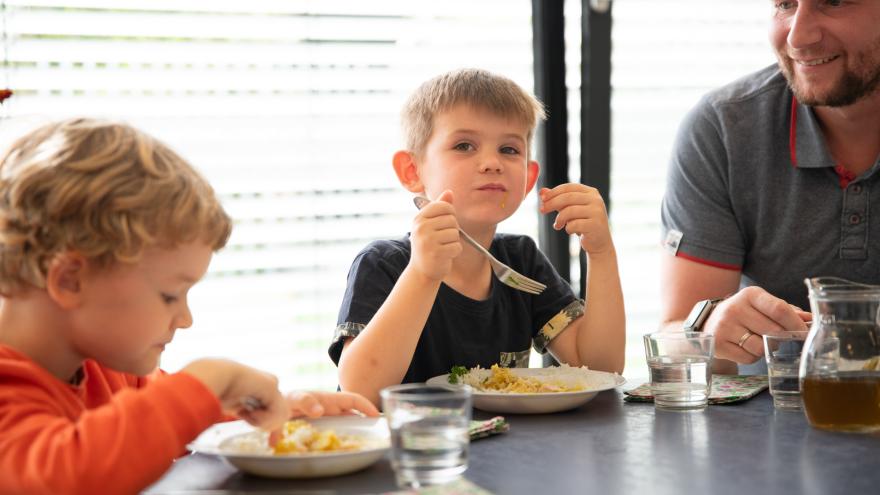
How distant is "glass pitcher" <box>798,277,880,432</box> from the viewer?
1312 mm

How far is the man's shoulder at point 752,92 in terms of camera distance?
7.63ft

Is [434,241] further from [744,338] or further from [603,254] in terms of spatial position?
[744,338]

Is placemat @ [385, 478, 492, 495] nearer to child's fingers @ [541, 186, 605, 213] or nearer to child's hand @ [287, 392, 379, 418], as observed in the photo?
child's hand @ [287, 392, 379, 418]

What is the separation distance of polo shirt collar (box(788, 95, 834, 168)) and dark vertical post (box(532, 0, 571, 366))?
1102 millimetres

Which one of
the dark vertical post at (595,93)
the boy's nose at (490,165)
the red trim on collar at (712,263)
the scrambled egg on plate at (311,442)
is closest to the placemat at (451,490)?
the scrambled egg on plate at (311,442)

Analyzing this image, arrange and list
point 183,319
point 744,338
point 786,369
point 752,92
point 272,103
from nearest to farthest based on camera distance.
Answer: point 183,319
point 786,369
point 744,338
point 752,92
point 272,103

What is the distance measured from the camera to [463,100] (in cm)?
195

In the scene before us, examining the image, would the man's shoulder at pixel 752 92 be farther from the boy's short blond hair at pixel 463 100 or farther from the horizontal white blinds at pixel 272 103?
the horizontal white blinds at pixel 272 103

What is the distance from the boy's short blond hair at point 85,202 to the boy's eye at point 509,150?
34.8 inches

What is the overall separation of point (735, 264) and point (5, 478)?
67.1 inches

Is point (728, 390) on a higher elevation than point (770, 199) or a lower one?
lower

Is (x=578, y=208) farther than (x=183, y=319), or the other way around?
(x=578, y=208)

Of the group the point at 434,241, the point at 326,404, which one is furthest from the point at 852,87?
the point at 326,404

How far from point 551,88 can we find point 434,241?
1.78 meters
